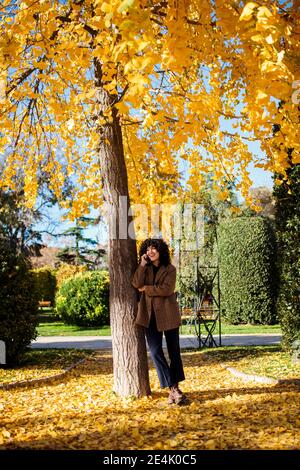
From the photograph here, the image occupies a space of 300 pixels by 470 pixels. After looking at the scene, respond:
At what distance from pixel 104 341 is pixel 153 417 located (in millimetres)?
7681

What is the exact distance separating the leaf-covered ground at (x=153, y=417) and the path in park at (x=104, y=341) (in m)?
4.35

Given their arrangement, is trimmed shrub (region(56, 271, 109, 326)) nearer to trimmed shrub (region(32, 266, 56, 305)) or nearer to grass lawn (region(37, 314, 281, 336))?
grass lawn (region(37, 314, 281, 336))

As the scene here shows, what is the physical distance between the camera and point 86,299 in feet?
50.4

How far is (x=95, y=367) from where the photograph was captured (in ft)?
26.9

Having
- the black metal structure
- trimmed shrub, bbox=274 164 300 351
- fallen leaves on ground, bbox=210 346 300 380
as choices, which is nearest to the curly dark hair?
fallen leaves on ground, bbox=210 346 300 380

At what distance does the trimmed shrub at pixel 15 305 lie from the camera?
25.2 feet

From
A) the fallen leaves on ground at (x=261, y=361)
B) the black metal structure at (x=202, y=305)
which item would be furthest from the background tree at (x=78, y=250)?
the fallen leaves on ground at (x=261, y=361)

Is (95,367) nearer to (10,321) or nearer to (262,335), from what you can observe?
(10,321)

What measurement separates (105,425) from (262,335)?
8725 mm

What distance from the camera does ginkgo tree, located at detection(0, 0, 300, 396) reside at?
10.9 ft

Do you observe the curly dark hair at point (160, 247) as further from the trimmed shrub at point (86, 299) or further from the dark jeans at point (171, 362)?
the trimmed shrub at point (86, 299)

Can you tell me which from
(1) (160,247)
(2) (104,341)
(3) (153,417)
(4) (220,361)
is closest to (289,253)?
(4) (220,361)

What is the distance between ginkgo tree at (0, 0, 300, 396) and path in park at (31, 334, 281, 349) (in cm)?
418

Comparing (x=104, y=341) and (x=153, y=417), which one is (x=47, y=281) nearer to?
(x=104, y=341)
